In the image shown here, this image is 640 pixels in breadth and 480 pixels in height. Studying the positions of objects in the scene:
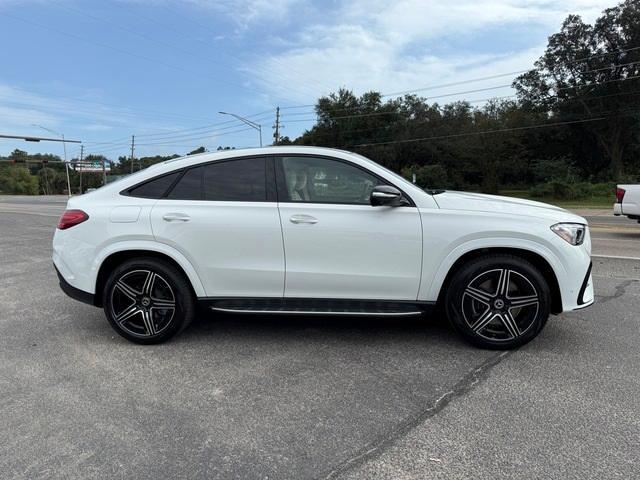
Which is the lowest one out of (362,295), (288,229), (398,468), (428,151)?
(398,468)

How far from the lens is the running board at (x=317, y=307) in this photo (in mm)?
3947

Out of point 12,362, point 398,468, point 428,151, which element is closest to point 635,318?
point 398,468

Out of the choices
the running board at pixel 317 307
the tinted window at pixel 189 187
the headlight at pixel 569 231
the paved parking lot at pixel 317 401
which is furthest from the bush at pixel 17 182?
the headlight at pixel 569 231

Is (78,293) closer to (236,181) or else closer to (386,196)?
(236,181)

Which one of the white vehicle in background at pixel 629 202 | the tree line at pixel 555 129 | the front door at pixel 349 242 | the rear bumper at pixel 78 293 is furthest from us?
the tree line at pixel 555 129

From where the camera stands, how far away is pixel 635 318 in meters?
4.85

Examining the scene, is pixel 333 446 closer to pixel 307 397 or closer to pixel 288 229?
pixel 307 397

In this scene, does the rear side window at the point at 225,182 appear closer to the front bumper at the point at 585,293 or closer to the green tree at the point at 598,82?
the front bumper at the point at 585,293

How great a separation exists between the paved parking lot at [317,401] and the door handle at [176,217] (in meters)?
1.11

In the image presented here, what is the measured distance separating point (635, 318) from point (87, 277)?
5.33 meters

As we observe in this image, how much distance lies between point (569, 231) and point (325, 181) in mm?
2030

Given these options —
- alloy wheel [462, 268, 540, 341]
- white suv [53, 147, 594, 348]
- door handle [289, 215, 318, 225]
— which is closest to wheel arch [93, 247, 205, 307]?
white suv [53, 147, 594, 348]

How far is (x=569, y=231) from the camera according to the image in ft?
12.6

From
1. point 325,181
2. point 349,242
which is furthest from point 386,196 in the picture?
point 325,181
